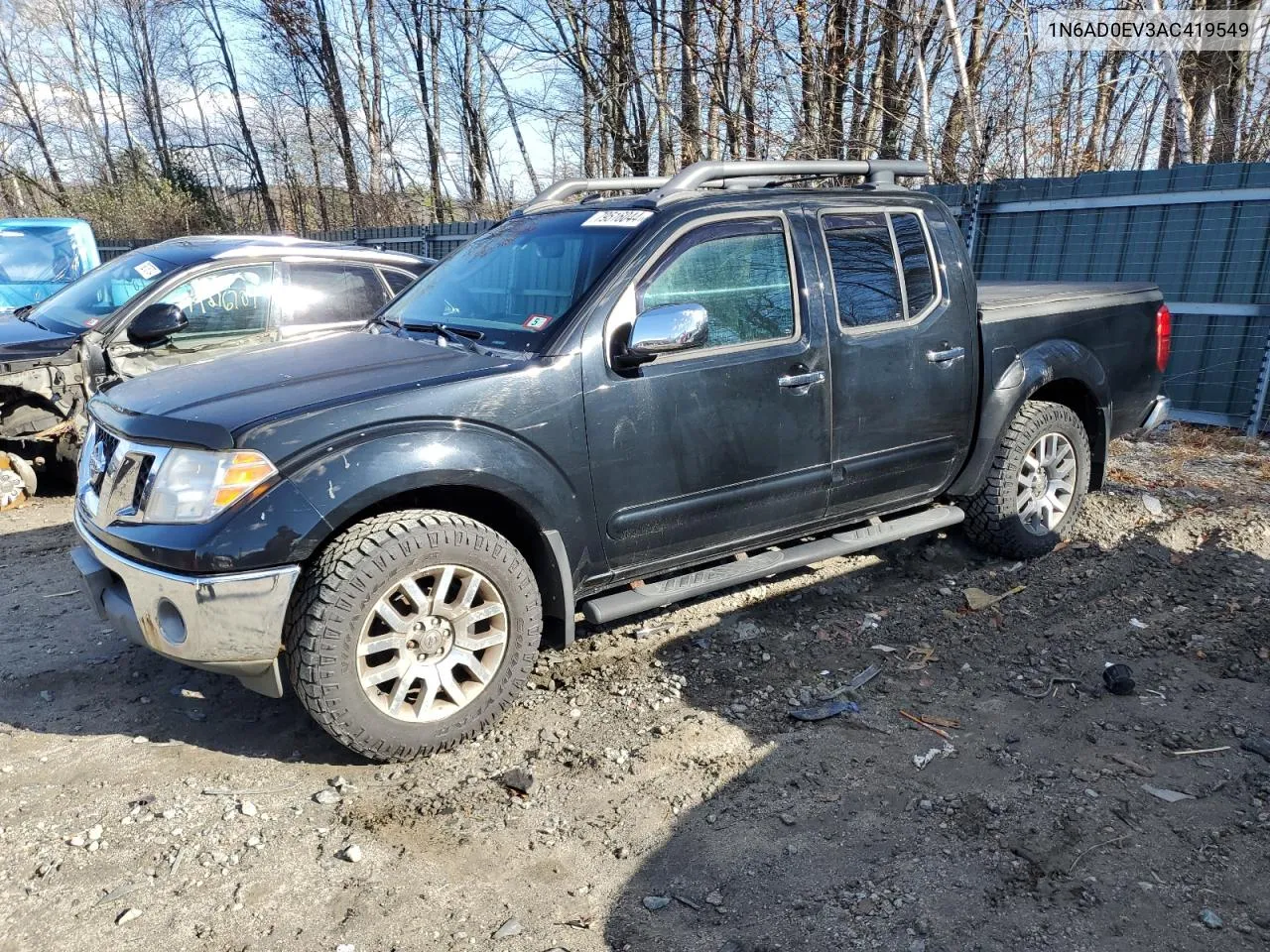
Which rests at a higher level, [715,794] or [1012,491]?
[1012,491]

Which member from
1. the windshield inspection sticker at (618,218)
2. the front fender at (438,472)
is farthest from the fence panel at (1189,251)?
the front fender at (438,472)

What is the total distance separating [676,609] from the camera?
14.9 ft

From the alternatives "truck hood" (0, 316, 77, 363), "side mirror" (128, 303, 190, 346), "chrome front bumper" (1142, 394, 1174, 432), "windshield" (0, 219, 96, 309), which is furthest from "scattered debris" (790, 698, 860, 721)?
"windshield" (0, 219, 96, 309)

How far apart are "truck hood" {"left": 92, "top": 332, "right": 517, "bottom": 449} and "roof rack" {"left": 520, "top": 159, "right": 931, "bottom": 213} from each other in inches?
46.7

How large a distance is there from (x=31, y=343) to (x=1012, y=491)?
6416mm

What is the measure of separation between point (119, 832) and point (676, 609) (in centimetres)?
251

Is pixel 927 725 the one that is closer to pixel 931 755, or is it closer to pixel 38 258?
pixel 931 755

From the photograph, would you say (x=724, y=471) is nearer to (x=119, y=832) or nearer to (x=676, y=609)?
A: (x=676, y=609)

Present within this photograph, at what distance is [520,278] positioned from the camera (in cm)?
395

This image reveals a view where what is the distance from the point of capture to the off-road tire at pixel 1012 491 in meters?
4.80

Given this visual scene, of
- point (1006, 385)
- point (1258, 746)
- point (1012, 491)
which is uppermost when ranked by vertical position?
point (1006, 385)

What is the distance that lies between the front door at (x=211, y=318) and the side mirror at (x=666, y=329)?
3847 mm

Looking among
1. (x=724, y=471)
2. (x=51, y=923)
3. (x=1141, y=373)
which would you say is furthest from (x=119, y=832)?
(x=1141, y=373)

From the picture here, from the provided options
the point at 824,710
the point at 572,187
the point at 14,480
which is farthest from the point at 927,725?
the point at 14,480
